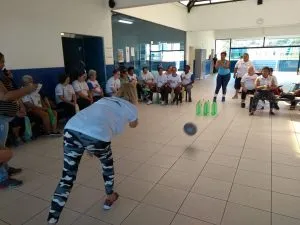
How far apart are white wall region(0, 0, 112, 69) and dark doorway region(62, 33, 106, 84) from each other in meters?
0.37

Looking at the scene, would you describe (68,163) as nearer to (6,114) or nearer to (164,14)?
(6,114)

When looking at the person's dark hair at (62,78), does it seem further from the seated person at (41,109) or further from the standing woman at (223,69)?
the standing woman at (223,69)

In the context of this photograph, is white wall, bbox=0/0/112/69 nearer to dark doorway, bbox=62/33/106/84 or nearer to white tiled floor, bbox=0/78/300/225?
dark doorway, bbox=62/33/106/84

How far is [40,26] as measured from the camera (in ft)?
14.6

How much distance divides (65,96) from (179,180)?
3.02 m

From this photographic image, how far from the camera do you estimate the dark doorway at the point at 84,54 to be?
18.1ft

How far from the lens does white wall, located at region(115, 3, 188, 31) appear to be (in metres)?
7.31

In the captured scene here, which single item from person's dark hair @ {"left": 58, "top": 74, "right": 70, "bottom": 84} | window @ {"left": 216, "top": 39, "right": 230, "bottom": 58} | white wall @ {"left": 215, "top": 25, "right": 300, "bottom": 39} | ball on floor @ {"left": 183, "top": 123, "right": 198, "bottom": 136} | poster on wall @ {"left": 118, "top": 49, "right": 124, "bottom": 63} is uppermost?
white wall @ {"left": 215, "top": 25, "right": 300, "bottom": 39}

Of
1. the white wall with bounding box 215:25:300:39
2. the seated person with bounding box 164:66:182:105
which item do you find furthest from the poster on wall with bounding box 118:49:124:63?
the white wall with bounding box 215:25:300:39

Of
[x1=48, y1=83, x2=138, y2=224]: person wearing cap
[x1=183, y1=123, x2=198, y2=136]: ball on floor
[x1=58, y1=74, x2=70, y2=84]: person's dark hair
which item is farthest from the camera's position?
[x1=58, y1=74, x2=70, y2=84]: person's dark hair

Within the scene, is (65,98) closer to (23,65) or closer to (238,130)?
(23,65)

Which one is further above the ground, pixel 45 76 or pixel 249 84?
pixel 45 76

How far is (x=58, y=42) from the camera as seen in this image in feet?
15.9

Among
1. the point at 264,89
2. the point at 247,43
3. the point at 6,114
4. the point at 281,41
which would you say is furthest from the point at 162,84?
the point at 281,41
